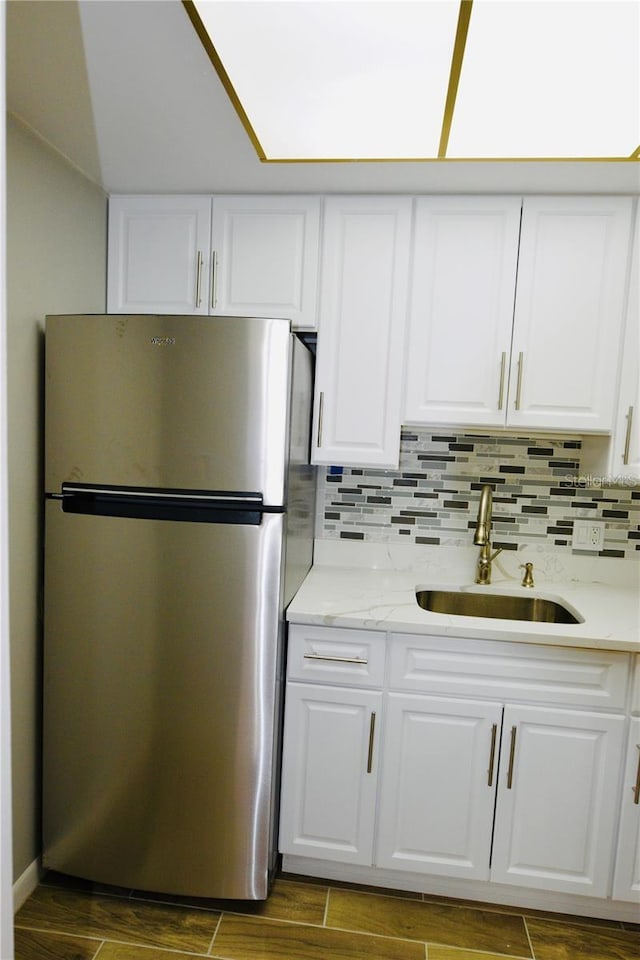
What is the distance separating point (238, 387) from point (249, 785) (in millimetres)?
1160

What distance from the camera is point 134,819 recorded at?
1.86 m

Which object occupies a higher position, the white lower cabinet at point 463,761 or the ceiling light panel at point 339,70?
the ceiling light panel at point 339,70

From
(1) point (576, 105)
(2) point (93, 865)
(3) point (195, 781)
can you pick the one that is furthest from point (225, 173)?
(2) point (93, 865)

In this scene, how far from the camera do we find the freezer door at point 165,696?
179 centimetres

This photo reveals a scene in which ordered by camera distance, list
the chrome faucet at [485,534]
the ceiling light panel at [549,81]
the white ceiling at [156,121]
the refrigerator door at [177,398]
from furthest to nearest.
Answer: the chrome faucet at [485,534] < the refrigerator door at [177,398] < the white ceiling at [156,121] < the ceiling light panel at [549,81]

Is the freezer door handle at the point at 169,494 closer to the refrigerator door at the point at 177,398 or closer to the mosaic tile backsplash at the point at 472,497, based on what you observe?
the refrigerator door at the point at 177,398

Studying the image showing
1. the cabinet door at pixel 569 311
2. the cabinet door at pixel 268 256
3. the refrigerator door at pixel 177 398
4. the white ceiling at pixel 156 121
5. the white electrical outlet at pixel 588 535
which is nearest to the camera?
the white ceiling at pixel 156 121

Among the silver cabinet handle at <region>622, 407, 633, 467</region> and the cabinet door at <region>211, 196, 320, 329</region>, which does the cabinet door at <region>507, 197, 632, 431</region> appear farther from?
the cabinet door at <region>211, 196, 320, 329</region>

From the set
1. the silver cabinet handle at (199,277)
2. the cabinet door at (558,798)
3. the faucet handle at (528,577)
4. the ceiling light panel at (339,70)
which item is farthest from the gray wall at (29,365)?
the faucet handle at (528,577)

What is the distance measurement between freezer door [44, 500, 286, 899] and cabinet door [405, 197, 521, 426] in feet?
2.51

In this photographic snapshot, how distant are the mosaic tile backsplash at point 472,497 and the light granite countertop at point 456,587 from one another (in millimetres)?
53

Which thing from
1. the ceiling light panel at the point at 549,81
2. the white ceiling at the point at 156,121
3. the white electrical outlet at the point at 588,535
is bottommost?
the white electrical outlet at the point at 588,535

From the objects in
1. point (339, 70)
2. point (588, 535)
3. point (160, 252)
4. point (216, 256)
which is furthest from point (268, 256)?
point (588, 535)

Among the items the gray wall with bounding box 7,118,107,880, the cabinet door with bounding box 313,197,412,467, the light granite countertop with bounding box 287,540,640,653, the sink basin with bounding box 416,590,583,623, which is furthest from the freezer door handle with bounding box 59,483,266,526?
the sink basin with bounding box 416,590,583,623
